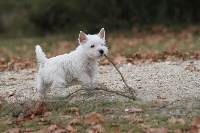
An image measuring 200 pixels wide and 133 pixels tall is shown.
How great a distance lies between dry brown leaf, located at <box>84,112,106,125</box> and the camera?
19.1ft

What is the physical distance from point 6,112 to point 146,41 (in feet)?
35.5

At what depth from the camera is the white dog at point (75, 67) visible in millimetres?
6863

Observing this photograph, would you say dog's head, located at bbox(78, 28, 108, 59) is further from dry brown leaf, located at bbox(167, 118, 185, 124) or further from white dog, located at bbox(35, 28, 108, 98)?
dry brown leaf, located at bbox(167, 118, 185, 124)

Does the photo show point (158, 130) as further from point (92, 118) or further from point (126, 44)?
point (126, 44)

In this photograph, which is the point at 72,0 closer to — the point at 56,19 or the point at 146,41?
the point at 56,19

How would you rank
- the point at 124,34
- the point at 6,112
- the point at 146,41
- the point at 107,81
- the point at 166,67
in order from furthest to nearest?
the point at 124,34, the point at 146,41, the point at 166,67, the point at 107,81, the point at 6,112

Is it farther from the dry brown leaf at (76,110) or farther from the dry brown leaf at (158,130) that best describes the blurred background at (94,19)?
the dry brown leaf at (158,130)

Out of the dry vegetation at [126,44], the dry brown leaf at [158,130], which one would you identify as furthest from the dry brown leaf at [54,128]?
the dry vegetation at [126,44]

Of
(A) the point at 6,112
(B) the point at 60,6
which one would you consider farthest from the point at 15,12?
(A) the point at 6,112

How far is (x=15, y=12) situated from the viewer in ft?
73.1

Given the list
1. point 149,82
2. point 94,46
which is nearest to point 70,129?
point 94,46

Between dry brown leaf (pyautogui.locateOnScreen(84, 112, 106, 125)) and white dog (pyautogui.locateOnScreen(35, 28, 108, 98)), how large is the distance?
1085 mm

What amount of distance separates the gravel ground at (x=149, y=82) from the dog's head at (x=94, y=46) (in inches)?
24.4

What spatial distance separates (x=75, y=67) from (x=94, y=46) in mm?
419
